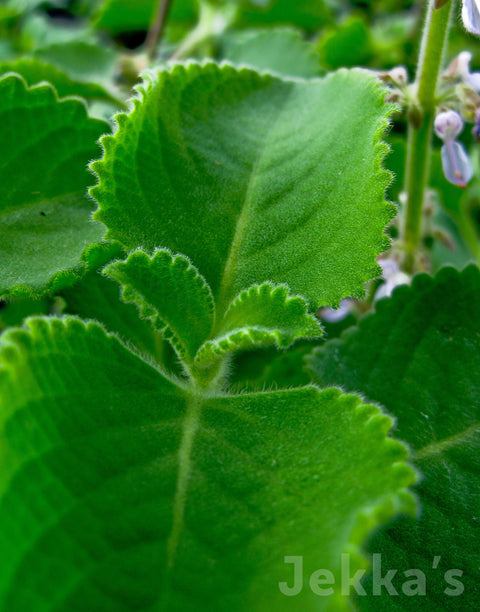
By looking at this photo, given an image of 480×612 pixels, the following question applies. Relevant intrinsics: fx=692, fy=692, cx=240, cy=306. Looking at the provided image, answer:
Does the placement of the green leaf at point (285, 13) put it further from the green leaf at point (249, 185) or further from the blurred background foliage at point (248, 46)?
the green leaf at point (249, 185)

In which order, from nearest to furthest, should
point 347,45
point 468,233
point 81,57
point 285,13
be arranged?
point 468,233, point 81,57, point 347,45, point 285,13

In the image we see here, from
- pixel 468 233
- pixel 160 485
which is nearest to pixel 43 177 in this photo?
pixel 160 485

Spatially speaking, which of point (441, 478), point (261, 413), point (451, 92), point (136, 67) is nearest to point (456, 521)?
point (441, 478)

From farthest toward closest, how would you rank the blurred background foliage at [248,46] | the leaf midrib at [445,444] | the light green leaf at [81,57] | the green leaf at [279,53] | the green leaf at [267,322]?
the light green leaf at [81,57]
the green leaf at [279,53]
the blurred background foliage at [248,46]
the leaf midrib at [445,444]
the green leaf at [267,322]

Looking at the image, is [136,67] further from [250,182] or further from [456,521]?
[456,521]

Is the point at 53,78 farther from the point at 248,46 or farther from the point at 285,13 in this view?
the point at 285,13

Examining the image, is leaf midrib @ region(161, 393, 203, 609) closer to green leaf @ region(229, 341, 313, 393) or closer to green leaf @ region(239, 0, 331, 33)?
green leaf @ region(229, 341, 313, 393)

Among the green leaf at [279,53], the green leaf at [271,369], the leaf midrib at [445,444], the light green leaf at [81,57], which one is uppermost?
the light green leaf at [81,57]

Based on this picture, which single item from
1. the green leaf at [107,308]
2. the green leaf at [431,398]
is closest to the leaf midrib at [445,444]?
the green leaf at [431,398]

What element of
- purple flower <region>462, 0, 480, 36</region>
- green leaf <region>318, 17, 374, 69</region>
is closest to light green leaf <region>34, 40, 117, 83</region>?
green leaf <region>318, 17, 374, 69</region>
